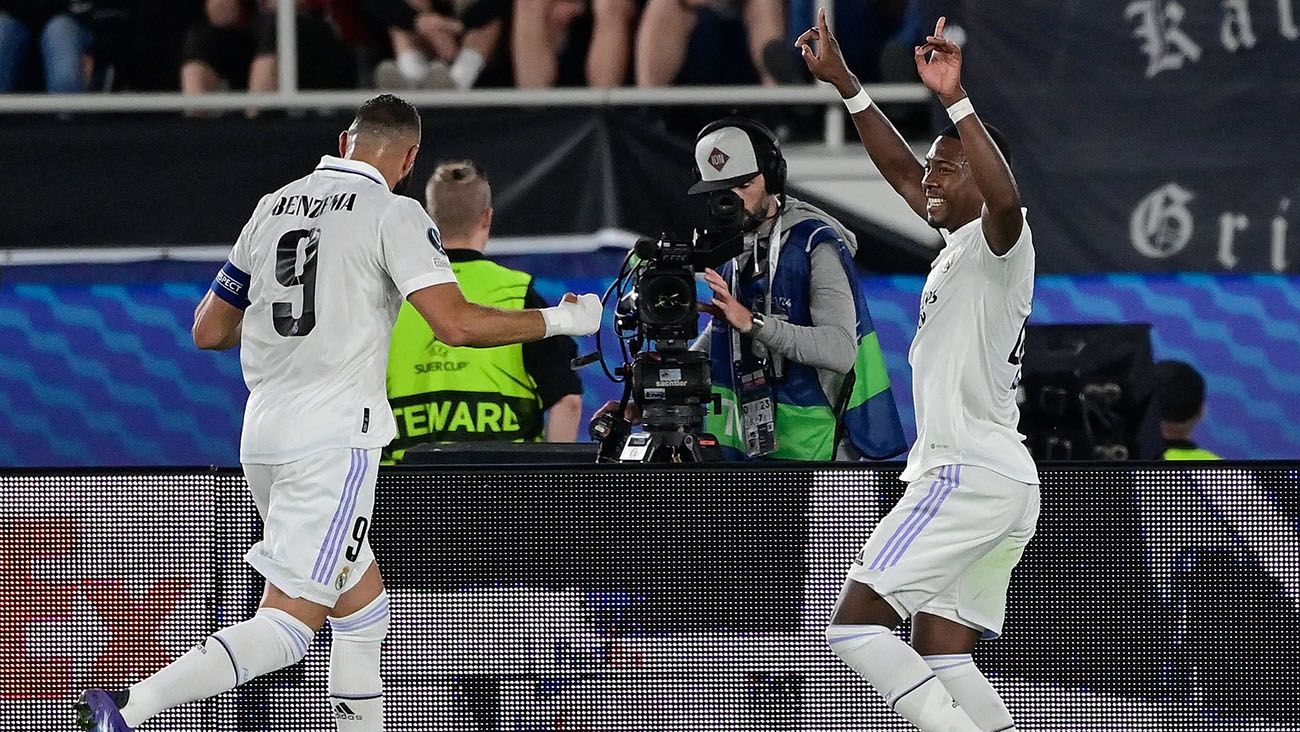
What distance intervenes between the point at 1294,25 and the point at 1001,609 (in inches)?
174

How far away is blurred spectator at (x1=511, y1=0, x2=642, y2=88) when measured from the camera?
30.5 ft

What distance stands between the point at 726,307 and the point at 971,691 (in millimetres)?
1354

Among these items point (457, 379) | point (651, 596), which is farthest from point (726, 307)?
point (457, 379)

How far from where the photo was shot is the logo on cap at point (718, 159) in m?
5.96

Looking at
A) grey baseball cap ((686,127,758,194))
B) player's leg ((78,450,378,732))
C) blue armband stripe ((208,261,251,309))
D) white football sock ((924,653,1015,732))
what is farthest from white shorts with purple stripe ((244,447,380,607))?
grey baseball cap ((686,127,758,194))

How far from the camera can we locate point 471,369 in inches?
247

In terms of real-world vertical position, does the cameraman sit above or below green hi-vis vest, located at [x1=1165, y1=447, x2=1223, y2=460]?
above

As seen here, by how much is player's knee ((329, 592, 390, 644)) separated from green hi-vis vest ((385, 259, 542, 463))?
138 cm

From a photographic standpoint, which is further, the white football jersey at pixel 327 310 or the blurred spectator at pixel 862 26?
the blurred spectator at pixel 862 26

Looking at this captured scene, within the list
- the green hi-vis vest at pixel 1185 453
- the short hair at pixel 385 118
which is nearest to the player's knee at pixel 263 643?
the short hair at pixel 385 118

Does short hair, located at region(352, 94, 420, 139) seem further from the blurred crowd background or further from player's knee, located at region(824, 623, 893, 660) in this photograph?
the blurred crowd background

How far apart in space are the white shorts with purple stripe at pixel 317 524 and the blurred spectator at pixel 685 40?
4.76 m

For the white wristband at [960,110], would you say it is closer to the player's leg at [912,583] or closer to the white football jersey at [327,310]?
the player's leg at [912,583]

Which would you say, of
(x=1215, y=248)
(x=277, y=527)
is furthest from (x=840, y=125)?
(x=277, y=527)
